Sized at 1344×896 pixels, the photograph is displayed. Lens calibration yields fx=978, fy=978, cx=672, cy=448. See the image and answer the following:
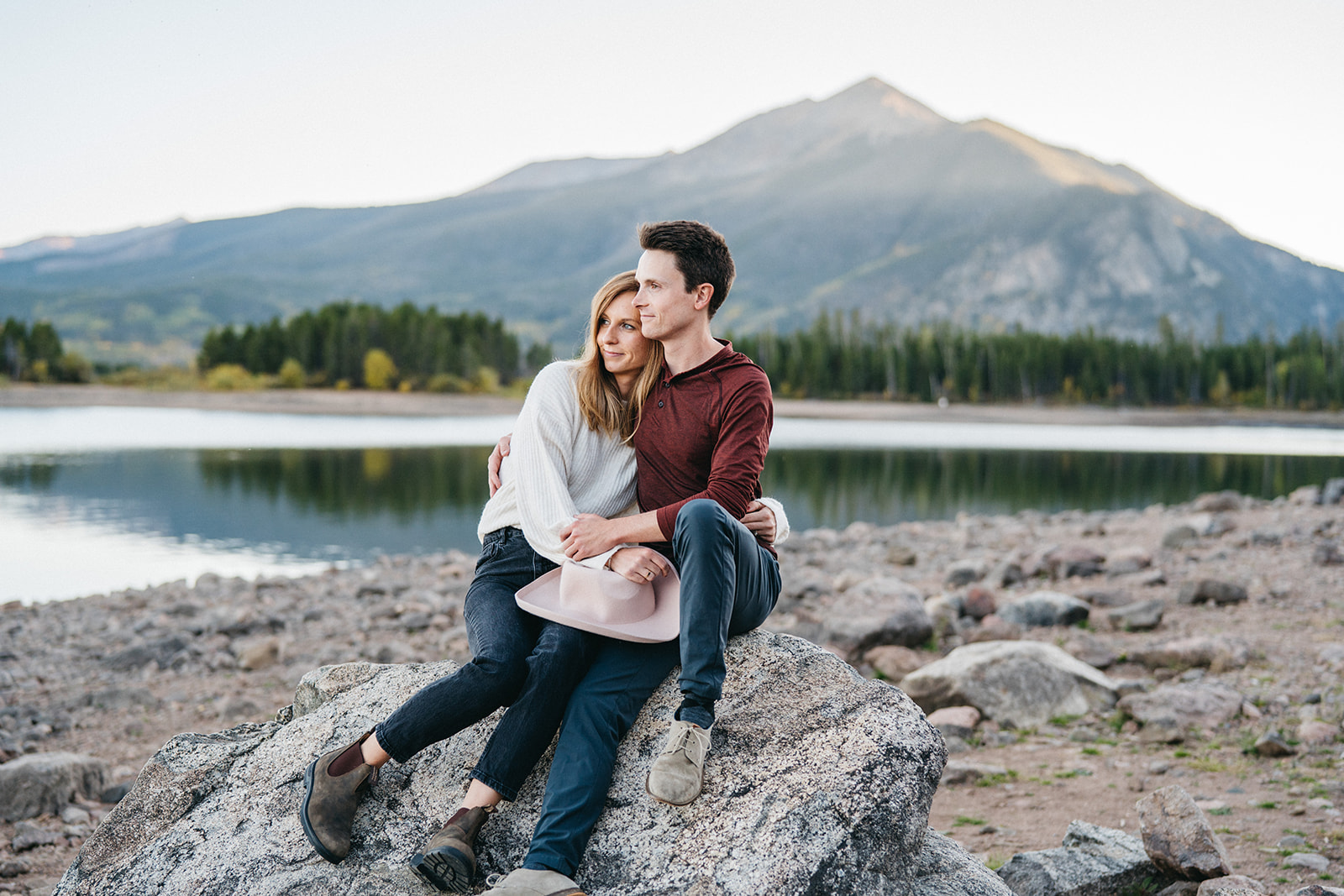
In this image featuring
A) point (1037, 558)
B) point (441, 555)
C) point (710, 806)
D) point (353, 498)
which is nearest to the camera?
point (710, 806)

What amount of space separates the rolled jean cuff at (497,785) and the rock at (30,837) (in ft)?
10.6

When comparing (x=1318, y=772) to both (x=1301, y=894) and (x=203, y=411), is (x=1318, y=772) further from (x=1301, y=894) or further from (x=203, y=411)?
(x=203, y=411)

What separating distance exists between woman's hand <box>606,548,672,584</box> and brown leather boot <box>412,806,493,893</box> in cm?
108

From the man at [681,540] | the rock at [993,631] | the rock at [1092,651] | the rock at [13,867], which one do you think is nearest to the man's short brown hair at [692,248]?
the man at [681,540]

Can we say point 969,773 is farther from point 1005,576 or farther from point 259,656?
point 1005,576

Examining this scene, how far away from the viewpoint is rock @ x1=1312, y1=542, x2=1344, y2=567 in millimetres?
11648

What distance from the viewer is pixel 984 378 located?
101 metres

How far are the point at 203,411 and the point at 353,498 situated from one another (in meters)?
45.0

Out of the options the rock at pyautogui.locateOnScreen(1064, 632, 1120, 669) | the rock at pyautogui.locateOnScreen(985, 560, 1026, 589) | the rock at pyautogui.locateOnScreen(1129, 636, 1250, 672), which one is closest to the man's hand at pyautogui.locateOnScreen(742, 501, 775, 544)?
the rock at pyautogui.locateOnScreen(1064, 632, 1120, 669)

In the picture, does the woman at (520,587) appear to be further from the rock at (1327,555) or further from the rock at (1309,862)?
the rock at (1327,555)

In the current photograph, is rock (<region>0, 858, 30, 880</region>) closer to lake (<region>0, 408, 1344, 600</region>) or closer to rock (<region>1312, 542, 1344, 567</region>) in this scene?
lake (<region>0, 408, 1344, 600</region>)

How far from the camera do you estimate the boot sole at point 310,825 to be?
3.50 m

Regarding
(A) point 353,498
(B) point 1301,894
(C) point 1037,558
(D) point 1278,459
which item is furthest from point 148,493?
(D) point 1278,459

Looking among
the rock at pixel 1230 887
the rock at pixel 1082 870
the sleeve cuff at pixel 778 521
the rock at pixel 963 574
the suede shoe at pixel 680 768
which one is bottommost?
the rock at pixel 963 574
